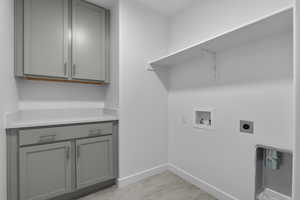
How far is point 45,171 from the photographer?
56.5 inches

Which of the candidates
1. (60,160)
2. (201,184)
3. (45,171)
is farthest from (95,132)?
(201,184)

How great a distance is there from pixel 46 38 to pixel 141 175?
2.07 meters

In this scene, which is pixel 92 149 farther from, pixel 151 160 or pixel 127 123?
pixel 151 160

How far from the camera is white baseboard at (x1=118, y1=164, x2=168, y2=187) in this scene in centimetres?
187

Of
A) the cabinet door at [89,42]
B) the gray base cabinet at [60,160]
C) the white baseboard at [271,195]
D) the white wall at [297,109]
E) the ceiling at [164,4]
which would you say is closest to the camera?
A: the white wall at [297,109]

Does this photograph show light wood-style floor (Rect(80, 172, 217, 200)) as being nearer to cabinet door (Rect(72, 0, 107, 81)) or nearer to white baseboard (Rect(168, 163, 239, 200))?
white baseboard (Rect(168, 163, 239, 200))

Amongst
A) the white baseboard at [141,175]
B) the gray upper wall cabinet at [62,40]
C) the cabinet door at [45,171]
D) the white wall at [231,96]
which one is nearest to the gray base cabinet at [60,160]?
the cabinet door at [45,171]

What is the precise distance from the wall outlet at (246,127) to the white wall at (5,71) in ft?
6.99

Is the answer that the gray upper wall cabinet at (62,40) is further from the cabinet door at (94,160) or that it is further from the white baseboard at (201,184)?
the white baseboard at (201,184)

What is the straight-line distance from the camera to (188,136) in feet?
6.57

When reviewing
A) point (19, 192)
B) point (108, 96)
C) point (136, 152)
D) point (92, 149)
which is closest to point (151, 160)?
point (136, 152)

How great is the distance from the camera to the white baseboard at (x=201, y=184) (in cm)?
156

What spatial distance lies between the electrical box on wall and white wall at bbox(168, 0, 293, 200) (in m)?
0.06

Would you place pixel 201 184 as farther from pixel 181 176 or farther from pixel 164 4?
pixel 164 4
